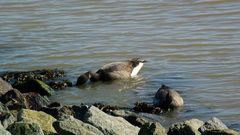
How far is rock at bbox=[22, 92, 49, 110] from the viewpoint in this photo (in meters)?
10.1

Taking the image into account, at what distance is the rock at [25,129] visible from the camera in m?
7.01

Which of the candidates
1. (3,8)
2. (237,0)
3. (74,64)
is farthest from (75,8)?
(74,64)

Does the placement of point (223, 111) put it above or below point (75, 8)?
below

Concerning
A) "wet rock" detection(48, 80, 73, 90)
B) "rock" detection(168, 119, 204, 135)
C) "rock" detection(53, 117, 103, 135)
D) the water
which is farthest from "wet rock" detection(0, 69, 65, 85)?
"rock" detection(53, 117, 103, 135)

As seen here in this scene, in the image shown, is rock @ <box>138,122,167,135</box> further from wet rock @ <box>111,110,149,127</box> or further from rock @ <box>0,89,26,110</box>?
rock @ <box>0,89,26,110</box>

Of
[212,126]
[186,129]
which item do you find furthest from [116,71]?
[186,129]

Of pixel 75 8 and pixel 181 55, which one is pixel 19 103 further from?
pixel 75 8

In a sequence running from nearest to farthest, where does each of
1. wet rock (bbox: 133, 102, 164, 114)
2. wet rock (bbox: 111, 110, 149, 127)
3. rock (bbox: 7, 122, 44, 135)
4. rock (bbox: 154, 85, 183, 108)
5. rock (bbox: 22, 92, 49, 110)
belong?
rock (bbox: 7, 122, 44, 135), wet rock (bbox: 111, 110, 149, 127), rock (bbox: 22, 92, 49, 110), wet rock (bbox: 133, 102, 164, 114), rock (bbox: 154, 85, 183, 108)

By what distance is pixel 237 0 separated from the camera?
19141mm

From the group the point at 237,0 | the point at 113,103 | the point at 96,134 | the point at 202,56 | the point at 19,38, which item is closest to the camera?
the point at 96,134

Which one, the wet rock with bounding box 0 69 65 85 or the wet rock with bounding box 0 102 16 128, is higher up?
the wet rock with bounding box 0 102 16 128

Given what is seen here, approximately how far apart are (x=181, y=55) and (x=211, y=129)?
6139mm

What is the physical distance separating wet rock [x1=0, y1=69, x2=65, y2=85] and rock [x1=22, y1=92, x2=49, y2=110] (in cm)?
196

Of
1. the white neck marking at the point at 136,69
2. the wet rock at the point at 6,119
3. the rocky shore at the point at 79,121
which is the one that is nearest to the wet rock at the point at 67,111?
the rocky shore at the point at 79,121
